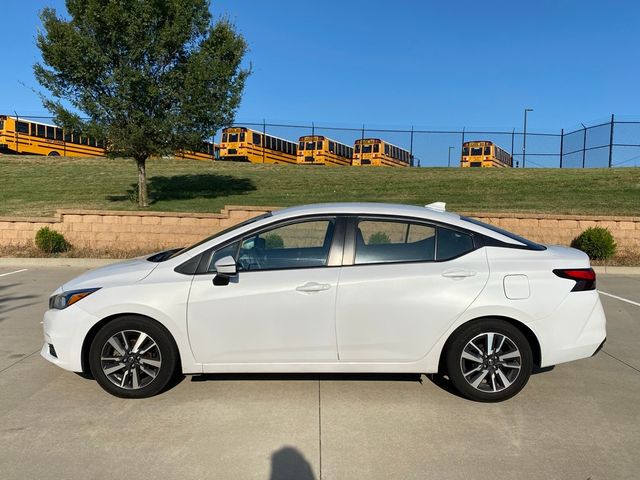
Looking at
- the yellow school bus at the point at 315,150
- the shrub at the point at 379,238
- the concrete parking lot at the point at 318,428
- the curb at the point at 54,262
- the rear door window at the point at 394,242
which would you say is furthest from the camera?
the yellow school bus at the point at 315,150

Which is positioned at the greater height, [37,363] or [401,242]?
[401,242]

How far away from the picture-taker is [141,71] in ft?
Answer: 46.3

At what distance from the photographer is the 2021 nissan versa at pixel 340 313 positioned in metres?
3.88

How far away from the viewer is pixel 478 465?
315 cm

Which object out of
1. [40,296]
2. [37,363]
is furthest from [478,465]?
[40,296]

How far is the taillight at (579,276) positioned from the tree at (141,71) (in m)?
12.4

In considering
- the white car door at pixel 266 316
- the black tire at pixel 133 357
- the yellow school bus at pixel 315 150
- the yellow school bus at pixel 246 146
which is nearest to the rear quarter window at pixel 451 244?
the white car door at pixel 266 316

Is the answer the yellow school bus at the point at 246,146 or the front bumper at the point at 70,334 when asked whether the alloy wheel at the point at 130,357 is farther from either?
the yellow school bus at the point at 246,146

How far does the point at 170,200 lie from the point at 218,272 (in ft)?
46.7

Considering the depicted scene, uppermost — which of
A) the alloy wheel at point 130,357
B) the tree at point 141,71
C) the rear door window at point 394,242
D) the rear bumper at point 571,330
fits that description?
the tree at point 141,71

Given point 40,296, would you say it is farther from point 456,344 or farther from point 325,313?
point 456,344

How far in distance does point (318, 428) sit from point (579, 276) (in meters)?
2.34

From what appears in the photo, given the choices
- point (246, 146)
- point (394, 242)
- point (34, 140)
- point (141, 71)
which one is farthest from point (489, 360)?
point (34, 140)

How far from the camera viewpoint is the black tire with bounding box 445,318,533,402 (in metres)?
3.94
